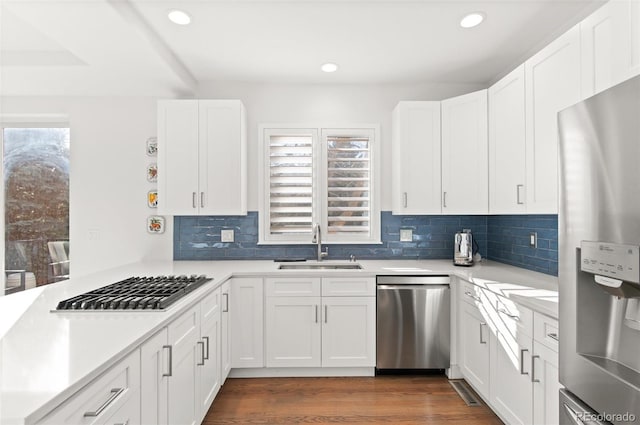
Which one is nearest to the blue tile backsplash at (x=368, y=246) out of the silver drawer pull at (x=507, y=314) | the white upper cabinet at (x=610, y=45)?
the silver drawer pull at (x=507, y=314)

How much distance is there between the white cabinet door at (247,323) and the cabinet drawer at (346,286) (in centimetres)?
53

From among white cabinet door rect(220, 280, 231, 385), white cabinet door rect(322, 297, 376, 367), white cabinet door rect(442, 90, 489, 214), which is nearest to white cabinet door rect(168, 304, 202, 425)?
white cabinet door rect(220, 280, 231, 385)

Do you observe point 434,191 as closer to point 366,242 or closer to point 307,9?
point 366,242

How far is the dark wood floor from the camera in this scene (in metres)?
2.27

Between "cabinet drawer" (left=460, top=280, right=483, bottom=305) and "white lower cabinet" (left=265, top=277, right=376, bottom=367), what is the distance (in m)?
0.69

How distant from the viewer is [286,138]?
341 cm

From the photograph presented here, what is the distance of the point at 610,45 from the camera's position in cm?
159

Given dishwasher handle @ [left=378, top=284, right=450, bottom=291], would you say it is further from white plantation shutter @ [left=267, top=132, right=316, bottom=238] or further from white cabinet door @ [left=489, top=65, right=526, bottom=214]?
white plantation shutter @ [left=267, top=132, right=316, bottom=238]

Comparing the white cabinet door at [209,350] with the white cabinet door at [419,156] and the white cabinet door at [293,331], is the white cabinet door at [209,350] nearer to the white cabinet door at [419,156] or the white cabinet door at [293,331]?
the white cabinet door at [293,331]

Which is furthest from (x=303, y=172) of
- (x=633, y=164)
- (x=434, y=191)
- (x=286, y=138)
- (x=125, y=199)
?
(x=633, y=164)

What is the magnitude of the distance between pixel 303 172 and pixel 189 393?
2.14 metres

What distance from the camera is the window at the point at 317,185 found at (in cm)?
340

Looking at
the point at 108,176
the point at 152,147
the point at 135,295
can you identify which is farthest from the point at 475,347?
the point at 108,176

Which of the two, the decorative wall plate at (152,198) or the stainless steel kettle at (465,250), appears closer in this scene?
the stainless steel kettle at (465,250)
